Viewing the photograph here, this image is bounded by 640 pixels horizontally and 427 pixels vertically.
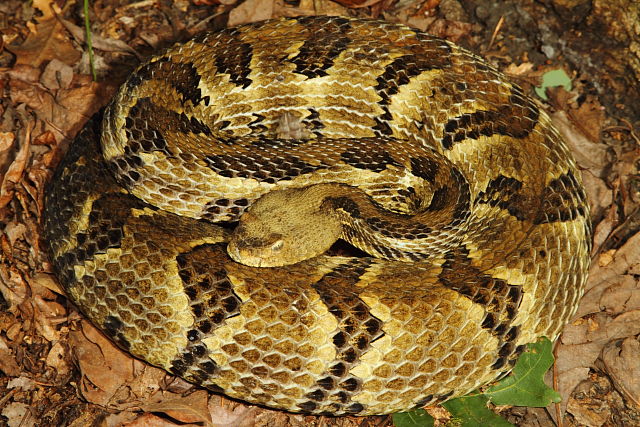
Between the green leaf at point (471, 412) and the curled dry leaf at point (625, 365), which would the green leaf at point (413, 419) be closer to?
the green leaf at point (471, 412)

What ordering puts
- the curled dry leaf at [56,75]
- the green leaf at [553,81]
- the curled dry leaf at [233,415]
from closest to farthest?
the curled dry leaf at [233,415] < the curled dry leaf at [56,75] < the green leaf at [553,81]

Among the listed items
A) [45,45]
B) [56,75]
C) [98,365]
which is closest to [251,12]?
[56,75]

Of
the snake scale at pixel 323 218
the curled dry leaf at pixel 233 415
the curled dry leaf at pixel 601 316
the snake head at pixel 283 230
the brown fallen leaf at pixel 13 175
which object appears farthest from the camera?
the brown fallen leaf at pixel 13 175

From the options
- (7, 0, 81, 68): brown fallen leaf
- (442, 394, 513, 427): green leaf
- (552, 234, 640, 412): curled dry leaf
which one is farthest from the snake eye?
(7, 0, 81, 68): brown fallen leaf

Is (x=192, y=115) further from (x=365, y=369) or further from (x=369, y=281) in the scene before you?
(x=365, y=369)

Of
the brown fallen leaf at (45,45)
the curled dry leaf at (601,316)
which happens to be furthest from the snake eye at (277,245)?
the brown fallen leaf at (45,45)

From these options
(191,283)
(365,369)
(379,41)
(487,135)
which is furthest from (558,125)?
(191,283)

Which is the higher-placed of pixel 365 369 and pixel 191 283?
pixel 191 283
